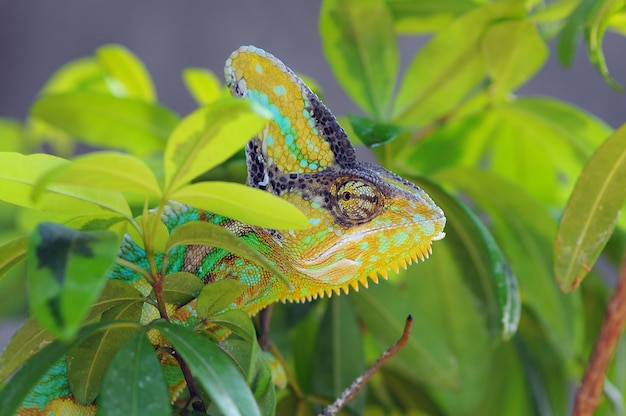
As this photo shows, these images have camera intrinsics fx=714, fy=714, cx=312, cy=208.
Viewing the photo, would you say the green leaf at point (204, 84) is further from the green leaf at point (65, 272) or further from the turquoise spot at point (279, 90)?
the green leaf at point (65, 272)

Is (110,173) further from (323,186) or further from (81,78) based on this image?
(81,78)

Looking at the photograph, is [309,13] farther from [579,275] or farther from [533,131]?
[579,275]

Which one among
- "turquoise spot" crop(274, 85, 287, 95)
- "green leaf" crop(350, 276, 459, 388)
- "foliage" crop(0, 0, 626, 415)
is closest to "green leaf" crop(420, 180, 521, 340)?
"foliage" crop(0, 0, 626, 415)

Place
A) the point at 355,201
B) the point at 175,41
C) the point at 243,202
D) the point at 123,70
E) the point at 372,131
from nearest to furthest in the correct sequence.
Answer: the point at 243,202 < the point at 355,201 < the point at 372,131 < the point at 123,70 < the point at 175,41

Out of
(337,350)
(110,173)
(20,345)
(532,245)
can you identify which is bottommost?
(337,350)

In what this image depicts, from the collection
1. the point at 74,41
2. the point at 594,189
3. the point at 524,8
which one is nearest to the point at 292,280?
the point at 594,189

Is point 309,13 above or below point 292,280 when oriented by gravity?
below

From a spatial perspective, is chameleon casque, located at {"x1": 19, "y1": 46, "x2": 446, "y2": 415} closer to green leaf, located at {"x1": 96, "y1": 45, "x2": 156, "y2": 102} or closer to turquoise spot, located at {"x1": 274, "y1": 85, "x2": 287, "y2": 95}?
turquoise spot, located at {"x1": 274, "y1": 85, "x2": 287, "y2": 95}

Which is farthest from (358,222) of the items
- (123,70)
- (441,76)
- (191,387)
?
(123,70)
